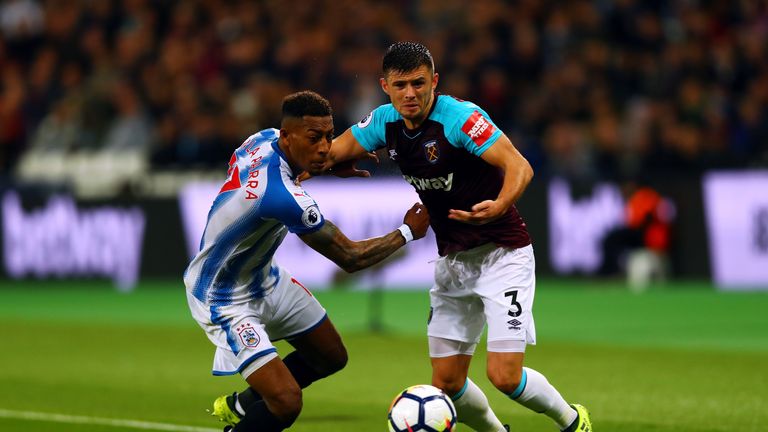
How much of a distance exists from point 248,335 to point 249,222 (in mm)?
637

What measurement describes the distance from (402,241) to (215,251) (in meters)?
1.07

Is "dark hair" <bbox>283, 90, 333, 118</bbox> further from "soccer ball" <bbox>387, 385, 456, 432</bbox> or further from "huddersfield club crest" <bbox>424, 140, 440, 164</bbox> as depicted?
"soccer ball" <bbox>387, 385, 456, 432</bbox>

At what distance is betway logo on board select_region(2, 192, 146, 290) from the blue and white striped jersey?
1313cm

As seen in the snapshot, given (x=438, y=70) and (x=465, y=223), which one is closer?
(x=465, y=223)

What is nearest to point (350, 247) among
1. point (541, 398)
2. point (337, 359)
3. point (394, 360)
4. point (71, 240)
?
point (337, 359)

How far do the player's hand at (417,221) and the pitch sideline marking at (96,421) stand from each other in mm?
2396

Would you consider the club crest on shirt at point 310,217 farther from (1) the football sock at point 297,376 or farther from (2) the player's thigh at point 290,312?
(1) the football sock at point 297,376

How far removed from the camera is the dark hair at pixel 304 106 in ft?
23.6

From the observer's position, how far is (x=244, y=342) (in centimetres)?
730

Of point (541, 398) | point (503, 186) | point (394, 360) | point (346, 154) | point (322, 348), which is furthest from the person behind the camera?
point (394, 360)

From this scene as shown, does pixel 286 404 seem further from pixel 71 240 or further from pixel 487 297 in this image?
pixel 71 240

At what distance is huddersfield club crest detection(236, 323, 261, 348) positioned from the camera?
23.9ft

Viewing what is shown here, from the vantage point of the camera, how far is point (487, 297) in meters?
7.35

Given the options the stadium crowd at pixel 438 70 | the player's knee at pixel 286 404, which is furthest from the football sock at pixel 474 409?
the stadium crowd at pixel 438 70
